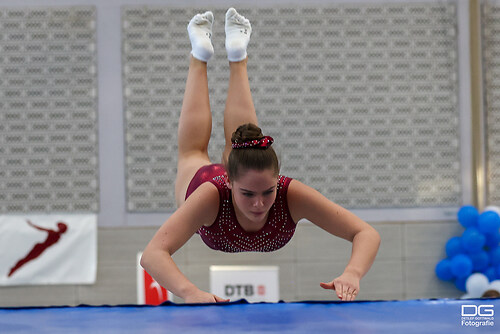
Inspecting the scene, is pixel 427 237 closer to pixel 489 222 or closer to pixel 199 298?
pixel 489 222

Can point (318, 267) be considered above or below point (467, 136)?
below

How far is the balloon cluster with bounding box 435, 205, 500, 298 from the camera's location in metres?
4.18

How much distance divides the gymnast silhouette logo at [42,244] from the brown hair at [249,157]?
115 inches

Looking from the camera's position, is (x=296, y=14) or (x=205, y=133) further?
(x=296, y=14)

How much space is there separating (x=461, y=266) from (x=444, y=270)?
0.19m

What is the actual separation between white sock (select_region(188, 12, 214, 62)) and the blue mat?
1295mm

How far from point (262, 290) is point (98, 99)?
7.08 ft

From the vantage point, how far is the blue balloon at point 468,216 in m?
4.35

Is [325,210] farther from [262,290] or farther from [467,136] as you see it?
[467,136]

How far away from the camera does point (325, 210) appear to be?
197cm

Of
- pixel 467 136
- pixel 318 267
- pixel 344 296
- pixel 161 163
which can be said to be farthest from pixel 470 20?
pixel 344 296

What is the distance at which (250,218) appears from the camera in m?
1.95

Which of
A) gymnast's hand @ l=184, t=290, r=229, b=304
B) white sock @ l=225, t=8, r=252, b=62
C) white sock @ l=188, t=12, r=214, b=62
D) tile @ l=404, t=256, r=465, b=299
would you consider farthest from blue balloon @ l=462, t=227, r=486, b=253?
gymnast's hand @ l=184, t=290, r=229, b=304

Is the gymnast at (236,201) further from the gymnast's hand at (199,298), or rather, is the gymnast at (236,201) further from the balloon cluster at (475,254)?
the balloon cluster at (475,254)
